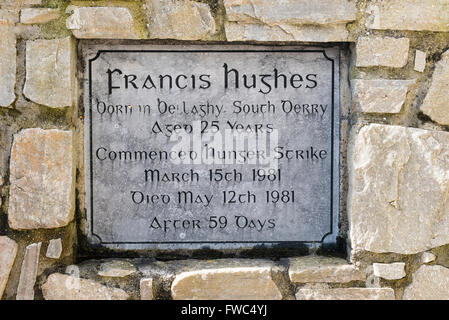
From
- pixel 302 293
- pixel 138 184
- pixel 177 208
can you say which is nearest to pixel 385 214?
pixel 302 293

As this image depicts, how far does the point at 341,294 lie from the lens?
2.19 metres

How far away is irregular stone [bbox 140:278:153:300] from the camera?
2.17 meters

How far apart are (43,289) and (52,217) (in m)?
0.30

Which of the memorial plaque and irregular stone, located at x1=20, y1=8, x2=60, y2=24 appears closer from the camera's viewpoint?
irregular stone, located at x1=20, y1=8, x2=60, y2=24

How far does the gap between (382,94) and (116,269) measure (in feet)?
4.24

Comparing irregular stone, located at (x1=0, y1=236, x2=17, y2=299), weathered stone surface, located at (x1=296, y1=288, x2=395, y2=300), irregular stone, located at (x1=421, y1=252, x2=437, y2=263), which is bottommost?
weathered stone surface, located at (x1=296, y1=288, x2=395, y2=300)

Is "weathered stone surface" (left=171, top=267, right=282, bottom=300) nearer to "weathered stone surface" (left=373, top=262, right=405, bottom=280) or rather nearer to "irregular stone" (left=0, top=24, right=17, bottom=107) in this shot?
"weathered stone surface" (left=373, top=262, right=405, bottom=280)

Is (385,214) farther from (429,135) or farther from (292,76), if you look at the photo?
(292,76)

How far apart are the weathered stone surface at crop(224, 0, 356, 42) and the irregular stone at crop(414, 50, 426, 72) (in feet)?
0.96

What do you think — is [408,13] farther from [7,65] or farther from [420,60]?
[7,65]

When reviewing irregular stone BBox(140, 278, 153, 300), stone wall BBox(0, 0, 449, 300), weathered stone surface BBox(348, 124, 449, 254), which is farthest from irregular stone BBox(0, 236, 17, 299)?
weathered stone surface BBox(348, 124, 449, 254)

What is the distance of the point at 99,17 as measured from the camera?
2123mm

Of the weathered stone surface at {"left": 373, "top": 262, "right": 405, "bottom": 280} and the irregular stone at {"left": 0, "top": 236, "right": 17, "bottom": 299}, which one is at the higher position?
the irregular stone at {"left": 0, "top": 236, "right": 17, "bottom": 299}

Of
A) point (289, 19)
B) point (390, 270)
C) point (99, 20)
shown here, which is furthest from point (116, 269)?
point (289, 19)
